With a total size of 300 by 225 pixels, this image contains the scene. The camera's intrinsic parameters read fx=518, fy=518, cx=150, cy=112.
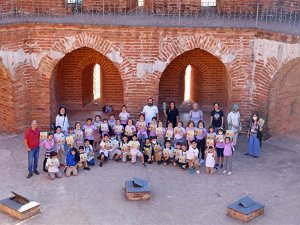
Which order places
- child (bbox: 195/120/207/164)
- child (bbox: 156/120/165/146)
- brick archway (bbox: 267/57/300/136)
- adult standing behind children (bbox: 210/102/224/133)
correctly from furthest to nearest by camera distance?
brick archway (bbox: 267/57/300/136), adult standing behind children (bbox: 210/102/224/133), child (bbox: 156/120/165/146), child (bbox: 195/120/207/164)

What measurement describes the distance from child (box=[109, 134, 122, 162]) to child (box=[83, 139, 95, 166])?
517 millimetres

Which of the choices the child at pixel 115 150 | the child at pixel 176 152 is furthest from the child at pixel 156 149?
the child at pixel 115 150

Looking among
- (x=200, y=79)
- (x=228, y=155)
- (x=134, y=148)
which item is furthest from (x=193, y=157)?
(x=200, y=79)

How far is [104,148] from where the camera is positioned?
1339cm

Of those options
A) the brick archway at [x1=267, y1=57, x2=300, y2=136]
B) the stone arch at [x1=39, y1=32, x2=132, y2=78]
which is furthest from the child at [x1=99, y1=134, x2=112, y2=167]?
the brick archway at [x1=267, y1=57, x2=300, y2=136]

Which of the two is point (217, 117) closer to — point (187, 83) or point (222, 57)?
point (222, 57)

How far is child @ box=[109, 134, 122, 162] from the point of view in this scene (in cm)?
1349

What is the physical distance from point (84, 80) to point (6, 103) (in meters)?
3.35

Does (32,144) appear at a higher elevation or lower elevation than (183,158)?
higher

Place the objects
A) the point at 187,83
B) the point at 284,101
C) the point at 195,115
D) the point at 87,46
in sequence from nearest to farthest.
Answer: the point at 195,115, the point at 87,46, the point at 284,101, the point at 187,83

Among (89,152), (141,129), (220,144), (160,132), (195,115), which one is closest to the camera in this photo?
(220,144)

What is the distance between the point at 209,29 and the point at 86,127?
4.38 meters

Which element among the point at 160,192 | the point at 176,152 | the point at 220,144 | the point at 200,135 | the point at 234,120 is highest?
the point at 234,120

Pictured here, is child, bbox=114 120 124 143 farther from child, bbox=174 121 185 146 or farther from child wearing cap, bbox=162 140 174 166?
child, bbox=174 121 185 146
